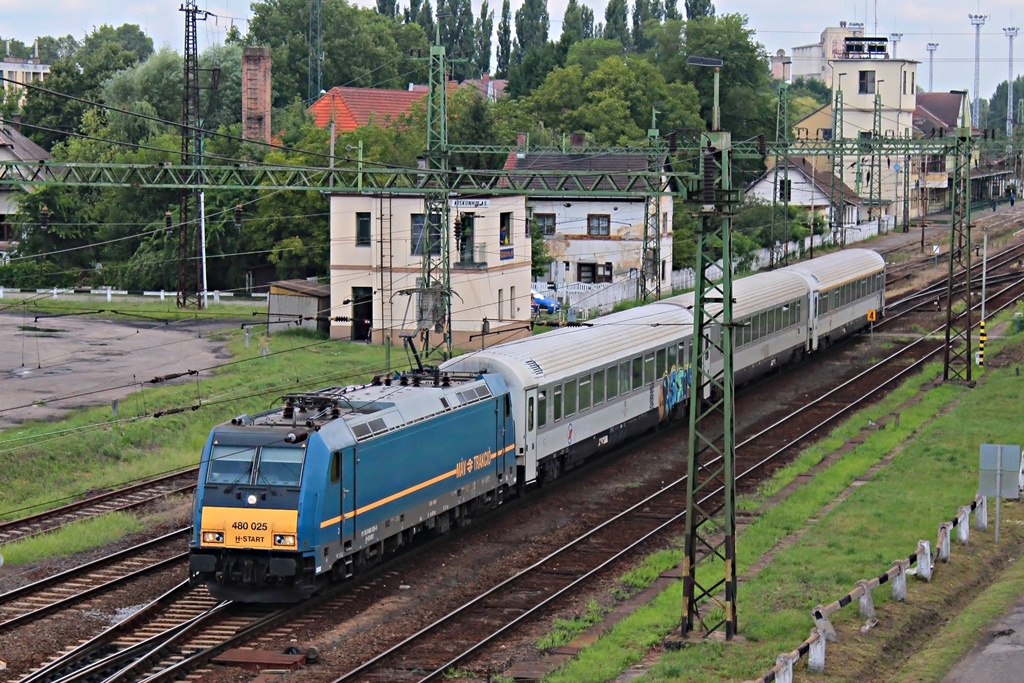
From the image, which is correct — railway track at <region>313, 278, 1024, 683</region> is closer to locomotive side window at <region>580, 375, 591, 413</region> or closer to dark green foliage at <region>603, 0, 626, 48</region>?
locomotive side window at <region>580, 375, 591, 413</region>

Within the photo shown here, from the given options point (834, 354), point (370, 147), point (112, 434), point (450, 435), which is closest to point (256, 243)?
point (370, 147)

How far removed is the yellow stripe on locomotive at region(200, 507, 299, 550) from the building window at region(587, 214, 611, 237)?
4812cm

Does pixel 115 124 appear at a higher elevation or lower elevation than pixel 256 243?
higher

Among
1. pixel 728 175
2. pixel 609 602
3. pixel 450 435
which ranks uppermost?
pixel 728 175

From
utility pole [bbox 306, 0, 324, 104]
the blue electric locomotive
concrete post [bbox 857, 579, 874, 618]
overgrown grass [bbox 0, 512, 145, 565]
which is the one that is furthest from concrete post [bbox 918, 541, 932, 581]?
utility pole [bbox 306, 0, 324, 104]

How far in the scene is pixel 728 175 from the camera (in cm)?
1852

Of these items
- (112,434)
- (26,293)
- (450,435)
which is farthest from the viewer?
(26,293)

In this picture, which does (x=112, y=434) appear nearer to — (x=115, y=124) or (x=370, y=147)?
(x=370, y=147)

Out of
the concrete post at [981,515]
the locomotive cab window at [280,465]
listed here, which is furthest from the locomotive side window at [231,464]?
the concrete post at [981,515]

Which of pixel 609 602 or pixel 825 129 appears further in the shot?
pixel 825 129

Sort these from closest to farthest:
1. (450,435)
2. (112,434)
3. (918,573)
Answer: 1. (918,573)
2. (450,435)
3. (112,434)

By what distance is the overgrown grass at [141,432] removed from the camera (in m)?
30.5

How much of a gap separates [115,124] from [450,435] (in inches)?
2647

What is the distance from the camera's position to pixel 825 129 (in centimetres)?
11025
